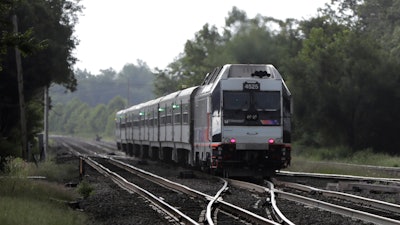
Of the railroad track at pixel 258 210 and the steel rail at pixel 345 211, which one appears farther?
the railroad track at pixel 258 210

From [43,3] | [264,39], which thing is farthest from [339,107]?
[43,3]

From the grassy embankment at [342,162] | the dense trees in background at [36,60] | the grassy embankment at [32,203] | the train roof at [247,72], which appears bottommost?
the grassy embankment at [342,162]

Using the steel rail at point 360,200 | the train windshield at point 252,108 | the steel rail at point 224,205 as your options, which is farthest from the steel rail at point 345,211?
the train windshield at point 252,108

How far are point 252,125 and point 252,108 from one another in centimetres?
58

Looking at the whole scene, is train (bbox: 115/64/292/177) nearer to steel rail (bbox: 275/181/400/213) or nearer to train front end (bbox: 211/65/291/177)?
train front end (bbox: 211/65/291/177)

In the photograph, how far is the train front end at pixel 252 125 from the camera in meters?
22.3

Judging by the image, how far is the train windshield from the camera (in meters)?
22.5

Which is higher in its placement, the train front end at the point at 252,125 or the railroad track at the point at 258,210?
the train front end at the point at 252,125

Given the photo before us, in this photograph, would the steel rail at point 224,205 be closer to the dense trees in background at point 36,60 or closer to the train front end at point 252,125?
the train front end at point 252,125

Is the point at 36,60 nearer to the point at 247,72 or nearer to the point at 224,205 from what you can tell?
the point at 247,72

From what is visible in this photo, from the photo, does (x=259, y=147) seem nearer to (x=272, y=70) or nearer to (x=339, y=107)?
(x=272, y=70)

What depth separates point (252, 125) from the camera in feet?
73.8

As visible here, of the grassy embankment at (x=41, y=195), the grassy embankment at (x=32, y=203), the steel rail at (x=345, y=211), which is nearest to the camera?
the steel rail at (x=345, y=211)

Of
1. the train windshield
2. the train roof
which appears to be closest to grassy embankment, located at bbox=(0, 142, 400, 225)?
the train windshield
